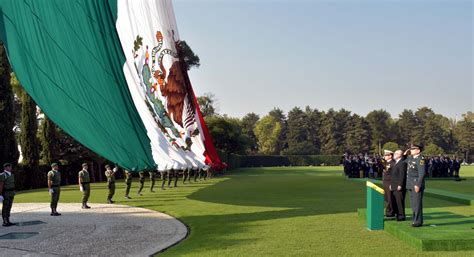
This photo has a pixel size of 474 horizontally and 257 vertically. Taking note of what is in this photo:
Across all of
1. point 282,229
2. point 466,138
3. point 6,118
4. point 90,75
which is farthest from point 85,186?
point 466,138

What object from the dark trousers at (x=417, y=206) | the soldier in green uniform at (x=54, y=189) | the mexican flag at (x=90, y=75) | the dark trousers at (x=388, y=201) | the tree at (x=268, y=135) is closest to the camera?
the dark trousers at (x=417, y=206)

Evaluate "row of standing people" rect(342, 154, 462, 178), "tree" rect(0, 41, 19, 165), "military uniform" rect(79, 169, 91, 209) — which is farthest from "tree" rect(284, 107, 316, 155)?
"military uniform" rect(79, 169, 91, 209)

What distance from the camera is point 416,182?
33.2 feet

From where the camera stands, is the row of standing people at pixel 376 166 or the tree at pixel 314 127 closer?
the row of standing people at pixel 376 166

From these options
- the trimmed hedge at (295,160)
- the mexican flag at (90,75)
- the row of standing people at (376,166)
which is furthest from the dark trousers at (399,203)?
the trimmed hedge at (295,160)

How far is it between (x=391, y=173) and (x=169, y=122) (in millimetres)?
7215

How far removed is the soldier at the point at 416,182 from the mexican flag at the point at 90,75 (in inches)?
235

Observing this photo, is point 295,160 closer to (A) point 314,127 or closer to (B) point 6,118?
(A) point 314,127

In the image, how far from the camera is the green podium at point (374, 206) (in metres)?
10.1

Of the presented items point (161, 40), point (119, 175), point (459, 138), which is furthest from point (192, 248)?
point (459, 138)

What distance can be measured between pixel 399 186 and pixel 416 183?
1.00 m

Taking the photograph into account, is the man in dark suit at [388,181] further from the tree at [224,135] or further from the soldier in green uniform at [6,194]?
the tree at [224,135]

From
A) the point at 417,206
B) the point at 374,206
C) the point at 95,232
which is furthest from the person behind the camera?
the point at 95,232

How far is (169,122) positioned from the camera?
15.6m
